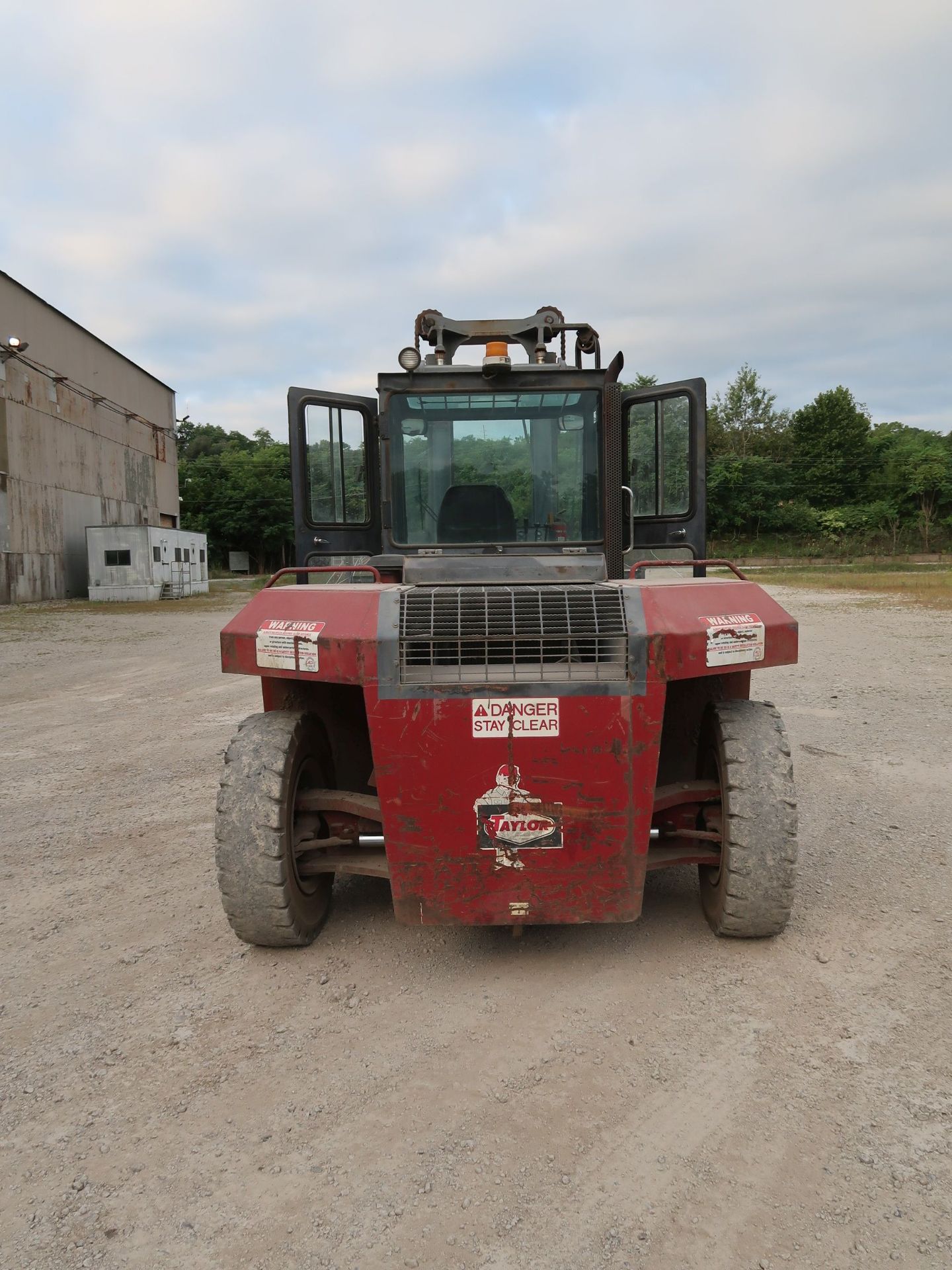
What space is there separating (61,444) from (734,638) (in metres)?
31.5

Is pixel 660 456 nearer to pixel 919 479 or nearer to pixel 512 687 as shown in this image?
pixel 512 687

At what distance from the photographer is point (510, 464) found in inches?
181

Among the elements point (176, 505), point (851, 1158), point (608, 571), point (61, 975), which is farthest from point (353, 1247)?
point (176, 505)

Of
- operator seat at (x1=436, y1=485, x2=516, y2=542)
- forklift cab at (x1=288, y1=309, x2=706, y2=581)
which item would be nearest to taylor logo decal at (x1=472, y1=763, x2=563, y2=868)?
forklift cab at (x1=288, y1=309, x2=706, y2=581)

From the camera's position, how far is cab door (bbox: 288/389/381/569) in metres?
4.59

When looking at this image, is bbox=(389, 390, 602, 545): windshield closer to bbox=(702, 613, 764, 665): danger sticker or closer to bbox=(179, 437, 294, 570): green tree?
bbox=(702, 613, 764, 665): danger sticker

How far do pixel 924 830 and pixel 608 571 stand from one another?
2.27 metres

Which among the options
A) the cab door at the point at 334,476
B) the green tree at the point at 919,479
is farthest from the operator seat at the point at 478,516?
the green tree at the point at 919,479

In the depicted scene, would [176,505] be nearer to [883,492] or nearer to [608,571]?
[608,571]

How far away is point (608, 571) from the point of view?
455cm

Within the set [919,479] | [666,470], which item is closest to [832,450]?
[919,479]

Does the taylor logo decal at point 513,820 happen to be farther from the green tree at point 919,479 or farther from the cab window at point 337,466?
the green tree at point 919,479

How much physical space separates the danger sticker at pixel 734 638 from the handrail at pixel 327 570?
5.08ft

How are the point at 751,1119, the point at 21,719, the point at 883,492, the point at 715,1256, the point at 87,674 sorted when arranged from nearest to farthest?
the point at 715,1256 < the point at 751,1119 < the point at 21,719 < the point at 87,674 < the point at 883,492
